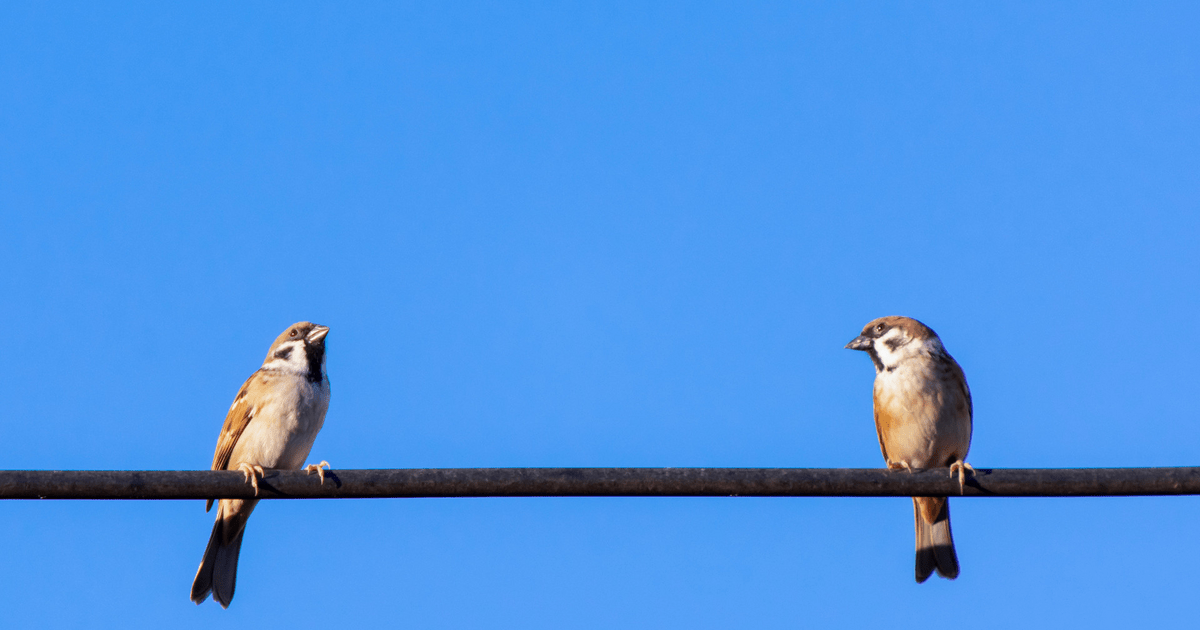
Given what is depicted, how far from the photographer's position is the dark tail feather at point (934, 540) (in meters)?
7.66

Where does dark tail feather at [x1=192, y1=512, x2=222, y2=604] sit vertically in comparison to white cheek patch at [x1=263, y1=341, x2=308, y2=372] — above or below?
below

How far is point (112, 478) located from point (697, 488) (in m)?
1.97

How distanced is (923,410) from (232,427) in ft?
15.2

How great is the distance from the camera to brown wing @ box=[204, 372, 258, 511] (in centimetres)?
852

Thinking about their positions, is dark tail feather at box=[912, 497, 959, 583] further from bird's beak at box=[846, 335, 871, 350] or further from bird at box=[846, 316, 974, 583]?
bird's beak at box=[846, 335, 871, 350]

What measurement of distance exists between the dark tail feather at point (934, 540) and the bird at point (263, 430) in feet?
13.2

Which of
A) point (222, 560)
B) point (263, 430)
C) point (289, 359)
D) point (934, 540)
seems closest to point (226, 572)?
point (222, 560)

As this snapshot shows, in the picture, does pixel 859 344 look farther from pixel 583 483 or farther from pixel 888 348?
pixel 583 483

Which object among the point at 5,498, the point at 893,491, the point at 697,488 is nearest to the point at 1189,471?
the point at 893,491

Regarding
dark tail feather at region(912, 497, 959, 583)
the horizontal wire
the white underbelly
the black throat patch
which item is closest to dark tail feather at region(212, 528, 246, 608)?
the white underbelly

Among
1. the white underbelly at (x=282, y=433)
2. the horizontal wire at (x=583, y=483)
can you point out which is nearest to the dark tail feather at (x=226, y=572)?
the white underbelly at (x=282, y=433)

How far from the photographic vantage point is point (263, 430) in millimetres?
8312

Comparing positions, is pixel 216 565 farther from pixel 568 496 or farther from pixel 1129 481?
pixel 1129 481

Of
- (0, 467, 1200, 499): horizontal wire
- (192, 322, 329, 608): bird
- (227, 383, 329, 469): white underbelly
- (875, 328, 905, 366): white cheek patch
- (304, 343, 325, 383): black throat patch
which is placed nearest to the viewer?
(0, 467, 1200, 499): horizontal wire
